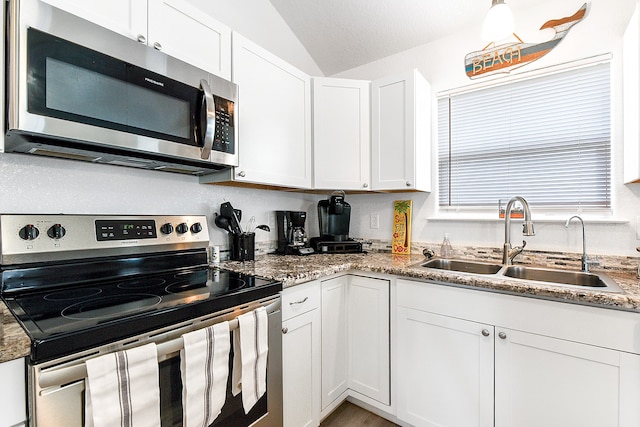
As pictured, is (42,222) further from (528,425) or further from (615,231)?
(615,231)

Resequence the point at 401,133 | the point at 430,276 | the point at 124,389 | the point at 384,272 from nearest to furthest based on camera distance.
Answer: the point at 124,389, the point at 430,276, the point at 384,272, the point at 401,133

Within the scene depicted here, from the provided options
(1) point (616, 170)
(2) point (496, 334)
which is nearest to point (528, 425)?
(2) point (496, 334)

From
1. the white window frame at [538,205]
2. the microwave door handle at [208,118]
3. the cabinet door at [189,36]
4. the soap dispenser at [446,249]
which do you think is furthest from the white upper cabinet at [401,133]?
the microwave door handle at [208,118]

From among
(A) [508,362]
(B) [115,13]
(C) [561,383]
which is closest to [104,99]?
(B) [115,13]

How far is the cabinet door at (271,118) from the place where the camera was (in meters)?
1.71

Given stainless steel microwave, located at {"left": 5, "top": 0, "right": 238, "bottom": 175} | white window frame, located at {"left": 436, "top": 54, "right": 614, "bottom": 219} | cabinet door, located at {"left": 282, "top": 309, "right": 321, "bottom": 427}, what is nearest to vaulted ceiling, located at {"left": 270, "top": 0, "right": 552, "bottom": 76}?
white window frame, located at {"left": 436, "top": 54, "right": 614, "bottom": 219}

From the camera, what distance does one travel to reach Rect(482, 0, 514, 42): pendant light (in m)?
1.29

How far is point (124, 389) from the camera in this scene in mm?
811

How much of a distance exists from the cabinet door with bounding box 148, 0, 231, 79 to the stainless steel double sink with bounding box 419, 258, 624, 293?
5.37 feet

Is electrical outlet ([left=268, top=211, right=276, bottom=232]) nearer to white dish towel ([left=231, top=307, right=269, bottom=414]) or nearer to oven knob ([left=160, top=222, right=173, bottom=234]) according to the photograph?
oven knob ([left=160, top=222, right=173, bottom=234])

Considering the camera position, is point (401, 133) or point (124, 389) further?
point (401, 133)

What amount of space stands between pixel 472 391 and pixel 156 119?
1918 mm

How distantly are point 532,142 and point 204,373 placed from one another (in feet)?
7.27

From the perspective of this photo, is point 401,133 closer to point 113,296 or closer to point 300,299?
point 300,299
